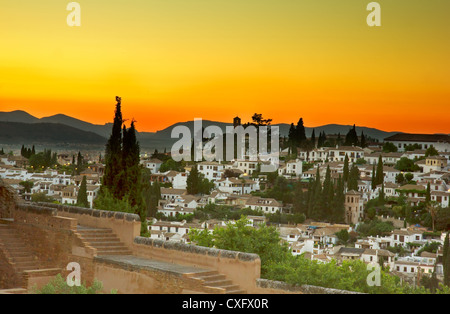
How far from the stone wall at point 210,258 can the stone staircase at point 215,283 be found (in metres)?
0.06

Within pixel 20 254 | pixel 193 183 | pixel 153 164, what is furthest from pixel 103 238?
pixel 153 164

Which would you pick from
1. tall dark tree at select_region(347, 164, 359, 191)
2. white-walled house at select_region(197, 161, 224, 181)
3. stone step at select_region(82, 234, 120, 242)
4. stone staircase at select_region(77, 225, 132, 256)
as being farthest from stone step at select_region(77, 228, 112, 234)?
white-walled house at select_region(197, 161, 224, 181)

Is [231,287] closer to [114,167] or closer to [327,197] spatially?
[114,167]

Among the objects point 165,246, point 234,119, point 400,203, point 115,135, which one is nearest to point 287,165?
point 234,119

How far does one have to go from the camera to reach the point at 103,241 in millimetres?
8562

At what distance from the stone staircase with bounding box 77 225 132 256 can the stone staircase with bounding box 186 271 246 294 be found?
1599 millimetres

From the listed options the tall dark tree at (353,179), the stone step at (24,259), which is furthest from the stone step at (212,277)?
the tall dark tree at (353,179)

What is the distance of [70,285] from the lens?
641cm

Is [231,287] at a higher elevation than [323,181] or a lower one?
lower

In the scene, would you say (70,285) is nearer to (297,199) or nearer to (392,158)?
(297,199)

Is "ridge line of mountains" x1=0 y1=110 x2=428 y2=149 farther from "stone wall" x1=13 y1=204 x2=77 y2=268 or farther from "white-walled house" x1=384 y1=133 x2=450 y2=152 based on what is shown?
"stone wall" x1=13 y1=204 x2=77 y2=268

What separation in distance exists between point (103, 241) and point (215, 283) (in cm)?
206

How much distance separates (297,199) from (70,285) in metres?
46.1

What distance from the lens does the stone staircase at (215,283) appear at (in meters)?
6.84
